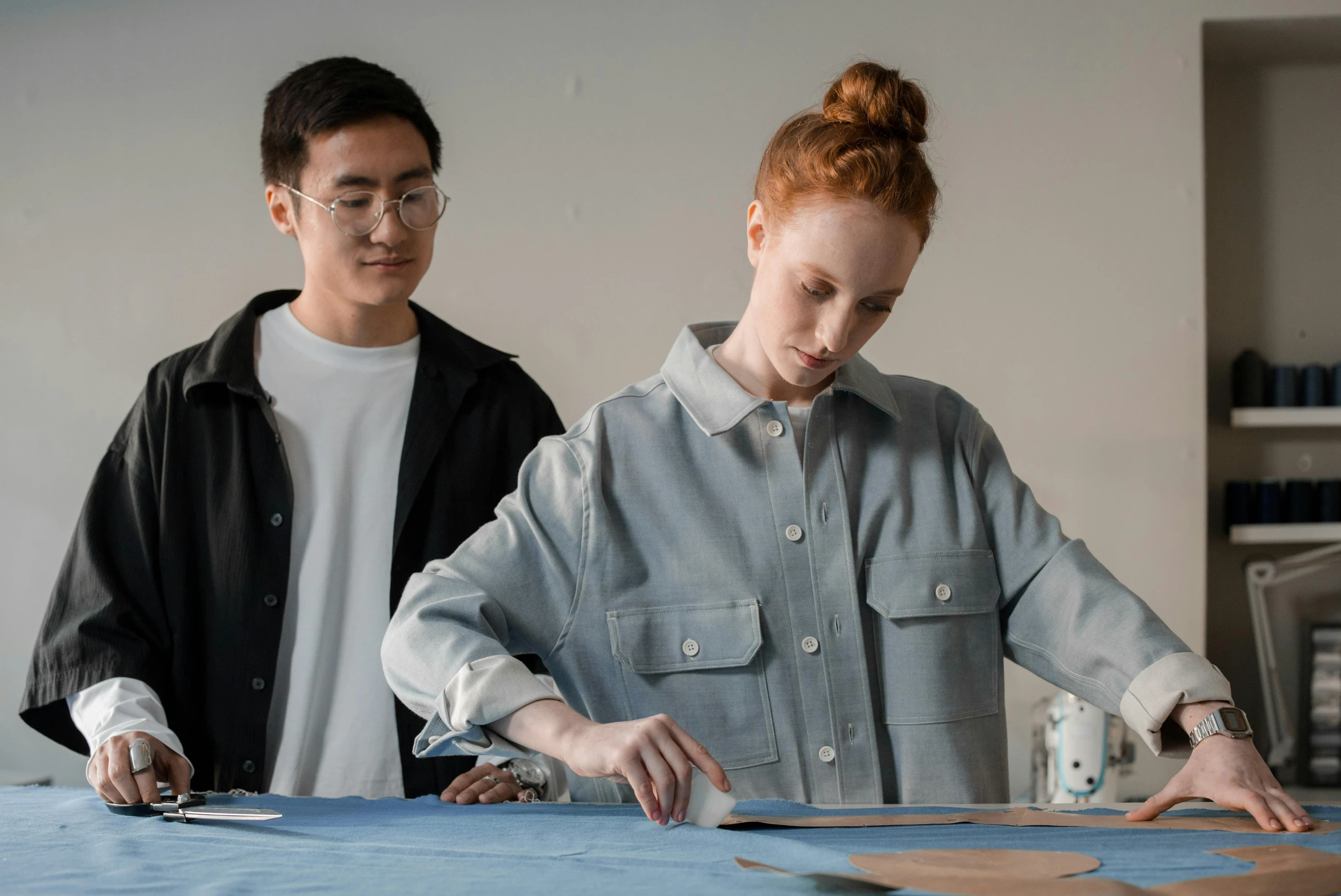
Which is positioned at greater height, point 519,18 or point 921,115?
point 519,18

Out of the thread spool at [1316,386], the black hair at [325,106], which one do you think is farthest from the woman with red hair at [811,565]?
the thread spool at [1316,386]

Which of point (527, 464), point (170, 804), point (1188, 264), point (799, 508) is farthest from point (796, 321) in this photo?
point (1188, 264)

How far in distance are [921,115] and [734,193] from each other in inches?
68.8

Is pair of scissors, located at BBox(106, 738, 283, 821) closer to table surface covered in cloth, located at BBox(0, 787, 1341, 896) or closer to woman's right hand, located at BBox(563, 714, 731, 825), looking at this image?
table surface covered in cloth, located at BBox(0, 787, 1341, 896)

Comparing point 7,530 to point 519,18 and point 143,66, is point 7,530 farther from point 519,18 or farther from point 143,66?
point 519,18

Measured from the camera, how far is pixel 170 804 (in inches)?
44.5

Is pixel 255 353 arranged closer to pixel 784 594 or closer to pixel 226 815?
pixel 226 815

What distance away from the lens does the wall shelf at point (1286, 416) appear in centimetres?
282

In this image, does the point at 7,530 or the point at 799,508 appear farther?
the point at 7,530

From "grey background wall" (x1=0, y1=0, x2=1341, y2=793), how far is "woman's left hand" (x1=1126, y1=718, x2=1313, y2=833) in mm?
1850

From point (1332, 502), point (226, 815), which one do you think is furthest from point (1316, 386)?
point (226, 815)

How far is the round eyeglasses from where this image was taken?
1624 millimetres

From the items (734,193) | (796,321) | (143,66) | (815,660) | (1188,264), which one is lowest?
(815,660)

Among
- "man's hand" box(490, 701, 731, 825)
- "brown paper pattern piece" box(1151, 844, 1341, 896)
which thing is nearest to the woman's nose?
"man's hand" box(490, 701, 731, 825)
